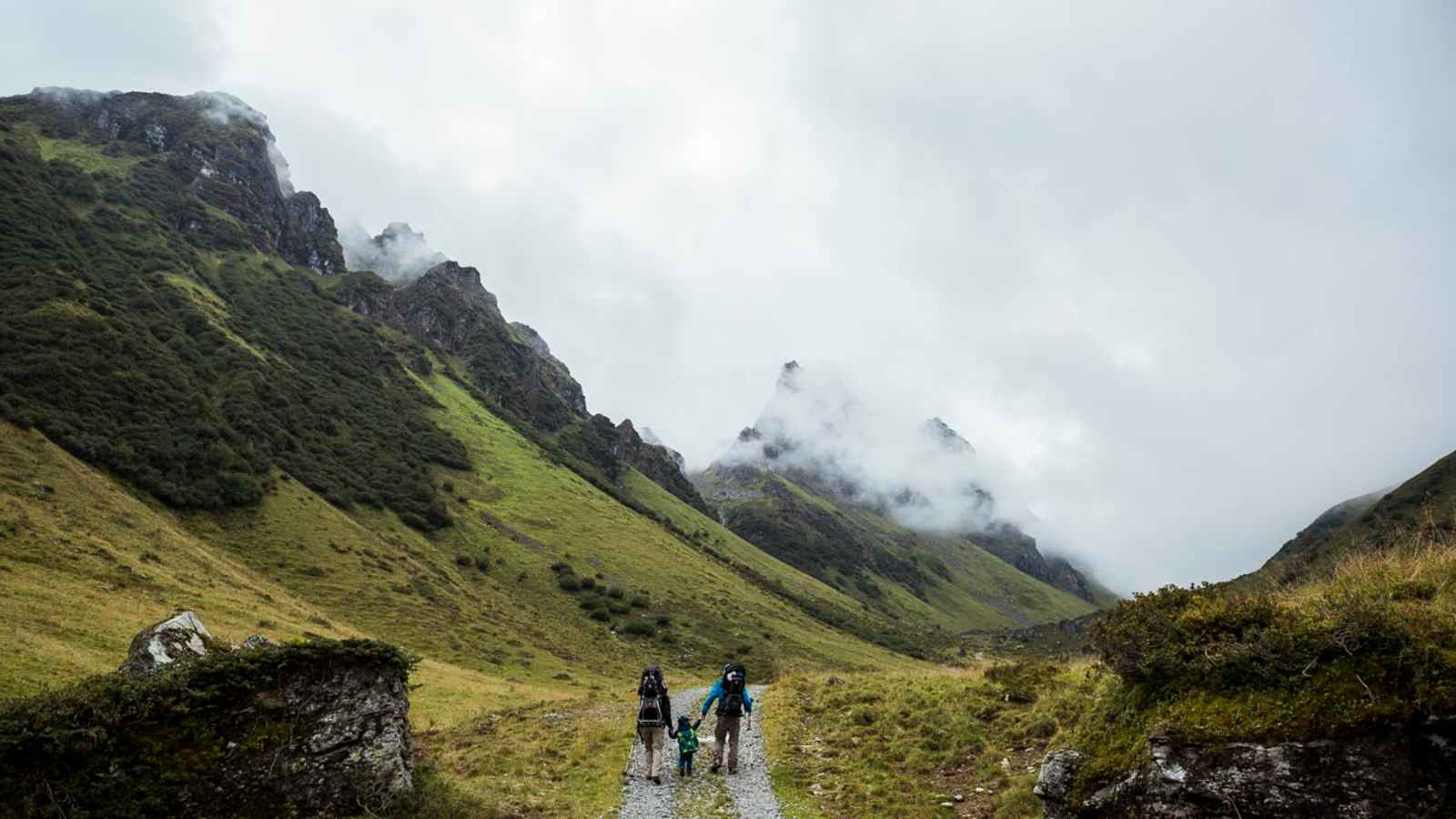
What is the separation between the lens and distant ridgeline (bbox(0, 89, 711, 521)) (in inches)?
2630

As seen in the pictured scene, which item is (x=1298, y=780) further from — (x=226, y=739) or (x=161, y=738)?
(x=161, y=738)

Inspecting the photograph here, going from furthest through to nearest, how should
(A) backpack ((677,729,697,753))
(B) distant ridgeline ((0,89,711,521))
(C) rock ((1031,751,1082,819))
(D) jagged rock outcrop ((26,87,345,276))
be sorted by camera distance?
(D) jagged rock outcrop ((26,87,345,276)), (B) distant ridgeline ((0,89,711,521)), (A) backpack ((677,729,697,753)), (C) rock ((1031,751,1082,819))

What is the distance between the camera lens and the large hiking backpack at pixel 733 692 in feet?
57.2

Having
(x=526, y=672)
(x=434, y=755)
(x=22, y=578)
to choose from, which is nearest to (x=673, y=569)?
(x=526, y=672)

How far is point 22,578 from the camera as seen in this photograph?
106 ft

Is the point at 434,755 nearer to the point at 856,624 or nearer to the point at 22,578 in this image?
the point at 22,578

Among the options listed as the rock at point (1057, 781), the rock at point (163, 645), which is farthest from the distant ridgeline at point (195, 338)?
the rock at point (1057, 781)

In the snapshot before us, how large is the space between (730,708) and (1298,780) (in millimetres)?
12408

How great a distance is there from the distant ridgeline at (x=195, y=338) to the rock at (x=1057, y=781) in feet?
247

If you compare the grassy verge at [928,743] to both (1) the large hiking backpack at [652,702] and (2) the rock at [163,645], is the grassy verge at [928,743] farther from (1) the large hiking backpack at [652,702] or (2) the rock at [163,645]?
(2) the rock at [163,645]

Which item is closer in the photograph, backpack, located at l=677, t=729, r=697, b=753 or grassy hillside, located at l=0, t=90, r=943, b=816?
backpack, located at l=677, t=729, r=697, b=753

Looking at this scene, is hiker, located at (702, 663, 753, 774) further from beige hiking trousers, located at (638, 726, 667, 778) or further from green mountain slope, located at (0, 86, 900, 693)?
green mountain slope, located at (0, 86, 900, 693)

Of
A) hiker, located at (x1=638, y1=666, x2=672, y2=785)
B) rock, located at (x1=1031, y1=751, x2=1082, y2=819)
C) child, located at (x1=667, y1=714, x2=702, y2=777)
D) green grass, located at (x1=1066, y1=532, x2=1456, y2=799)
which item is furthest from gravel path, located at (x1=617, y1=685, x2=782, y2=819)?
green grass, located at (x1=1066, y1=532, x2=1456, y2=799)

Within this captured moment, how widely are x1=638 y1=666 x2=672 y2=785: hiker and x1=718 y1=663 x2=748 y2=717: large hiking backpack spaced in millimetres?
1472
